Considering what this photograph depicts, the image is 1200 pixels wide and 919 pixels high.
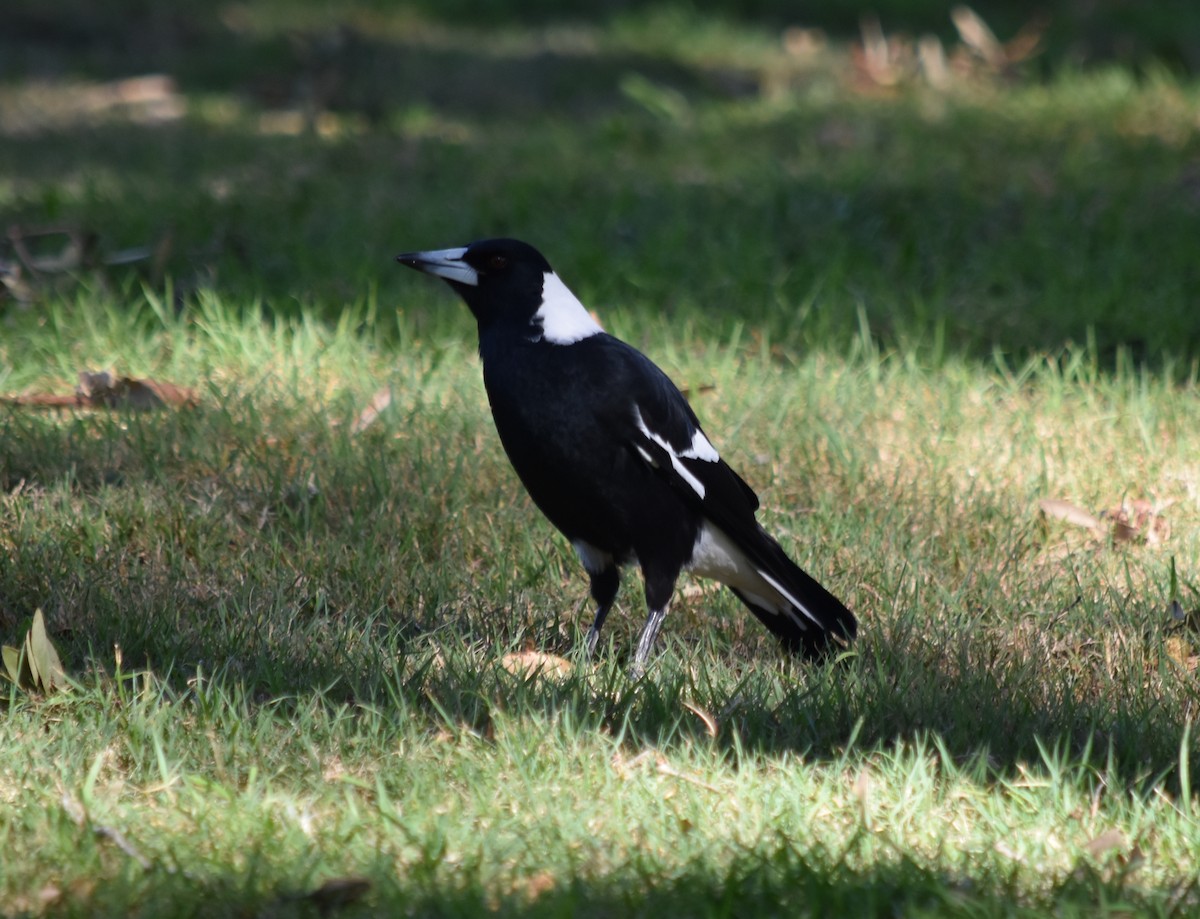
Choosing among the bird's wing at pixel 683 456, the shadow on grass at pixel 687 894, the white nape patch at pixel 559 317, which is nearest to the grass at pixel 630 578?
the shadow on grass at pixel 687 894

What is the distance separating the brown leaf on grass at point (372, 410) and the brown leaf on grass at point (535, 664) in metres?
1.07

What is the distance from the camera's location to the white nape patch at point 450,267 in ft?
10.4

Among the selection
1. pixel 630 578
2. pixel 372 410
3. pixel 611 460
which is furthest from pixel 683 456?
pixel 372 410

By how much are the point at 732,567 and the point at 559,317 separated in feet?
2.05

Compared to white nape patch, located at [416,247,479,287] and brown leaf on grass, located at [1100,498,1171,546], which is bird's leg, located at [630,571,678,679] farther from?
brown leaf on grass, located at [1100,498,1171,546]

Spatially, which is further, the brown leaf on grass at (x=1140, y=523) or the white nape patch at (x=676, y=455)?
the brown leaf on grass at (x=1140, y=523)

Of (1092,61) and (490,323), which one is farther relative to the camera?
(1092,61)

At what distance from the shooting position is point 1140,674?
9.56 feet

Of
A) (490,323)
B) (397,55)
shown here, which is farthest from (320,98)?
(490,323)

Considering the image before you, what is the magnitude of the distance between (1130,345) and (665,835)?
3029mm

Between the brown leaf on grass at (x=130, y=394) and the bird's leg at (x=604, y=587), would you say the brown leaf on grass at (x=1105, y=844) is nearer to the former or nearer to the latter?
the bird's leg at (x=604, y=587)

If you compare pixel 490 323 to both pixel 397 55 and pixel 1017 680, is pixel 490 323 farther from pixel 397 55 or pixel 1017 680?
pixel 397 55

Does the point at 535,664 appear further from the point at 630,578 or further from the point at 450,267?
the point at 450,267

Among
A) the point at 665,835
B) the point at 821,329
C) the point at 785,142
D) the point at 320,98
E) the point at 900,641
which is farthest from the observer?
the point at 320,98
